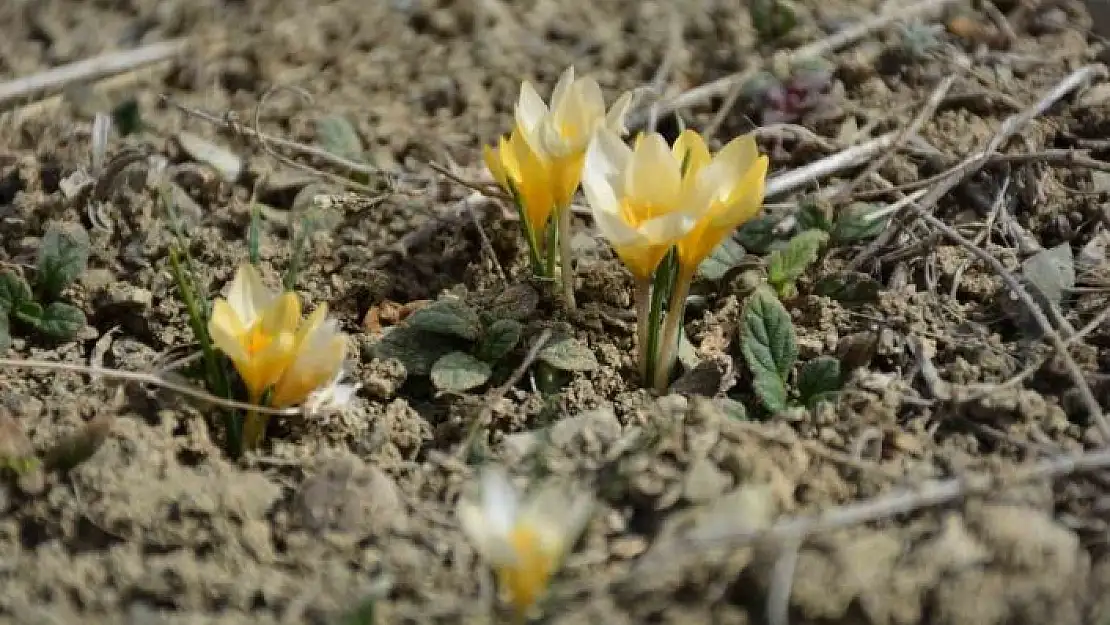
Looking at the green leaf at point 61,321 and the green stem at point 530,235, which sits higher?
the green leaf at point 61,321

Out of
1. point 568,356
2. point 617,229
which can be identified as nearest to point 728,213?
point 617,229

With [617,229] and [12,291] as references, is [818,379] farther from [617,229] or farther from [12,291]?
→ [12,291]

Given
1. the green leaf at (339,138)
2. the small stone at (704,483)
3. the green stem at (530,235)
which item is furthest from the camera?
the green leaf at (339,138)

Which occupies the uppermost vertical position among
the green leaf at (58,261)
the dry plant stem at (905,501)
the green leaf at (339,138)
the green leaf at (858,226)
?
the green leaf at (339,138)

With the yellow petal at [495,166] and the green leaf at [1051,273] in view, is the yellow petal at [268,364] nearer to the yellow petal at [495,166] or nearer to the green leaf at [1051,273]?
the yellow petal at [495,166]

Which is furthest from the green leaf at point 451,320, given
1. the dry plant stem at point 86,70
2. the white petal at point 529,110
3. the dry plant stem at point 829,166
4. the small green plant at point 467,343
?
the dry plant stem at point 86,70

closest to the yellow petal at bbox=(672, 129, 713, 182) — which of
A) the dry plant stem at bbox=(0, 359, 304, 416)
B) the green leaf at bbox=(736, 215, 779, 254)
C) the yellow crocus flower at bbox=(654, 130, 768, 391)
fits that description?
the yellow crocus flower at bbox=(654, 130, 768, 391)
